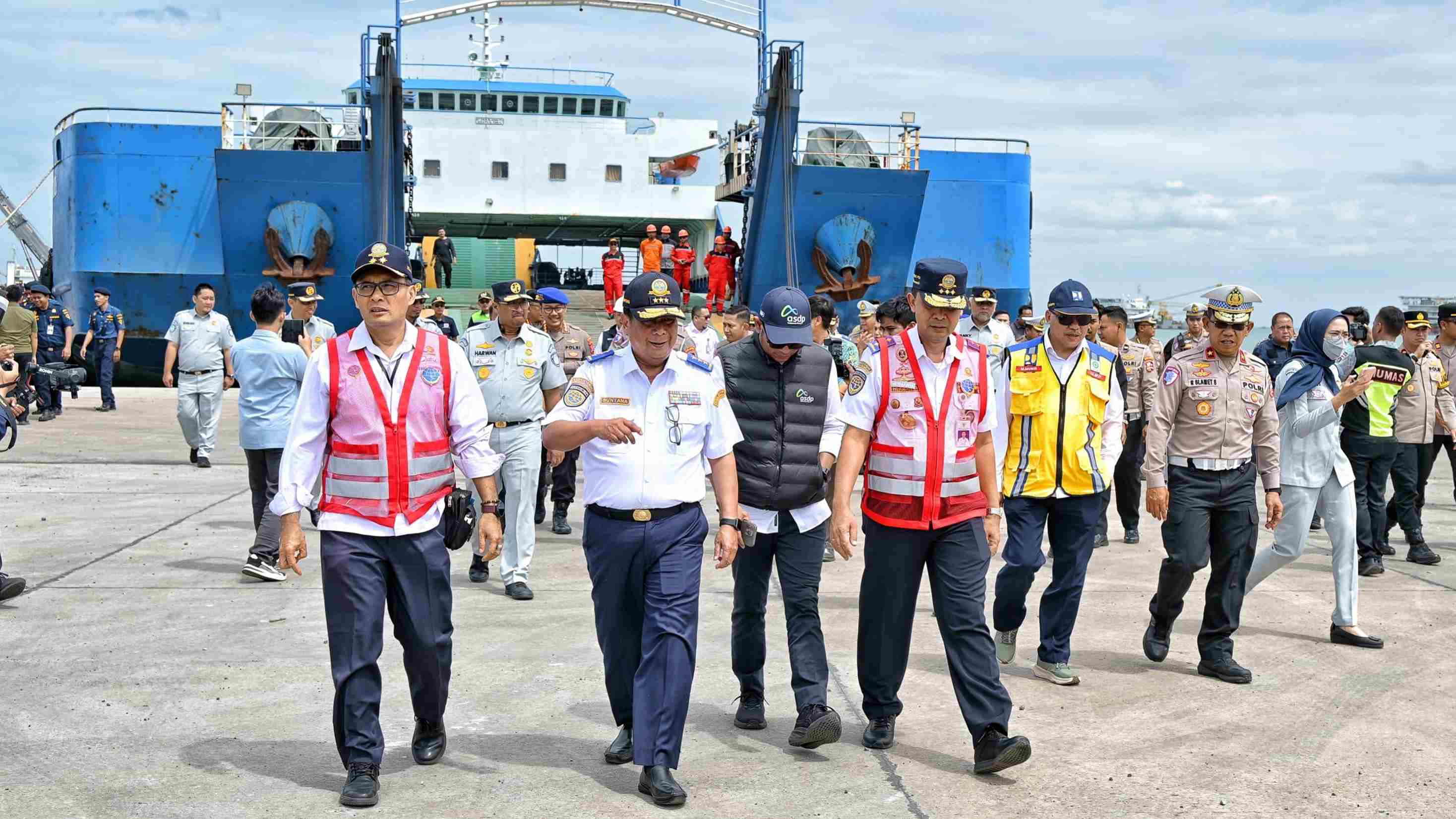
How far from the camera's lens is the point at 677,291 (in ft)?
14.2

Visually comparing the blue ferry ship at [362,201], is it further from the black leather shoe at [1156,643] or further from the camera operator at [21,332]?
the black leather shoe at [1156,643]

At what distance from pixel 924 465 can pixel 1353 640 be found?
9.78 ft

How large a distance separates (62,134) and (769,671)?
19.5 m

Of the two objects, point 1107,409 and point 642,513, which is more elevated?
point 1107,409

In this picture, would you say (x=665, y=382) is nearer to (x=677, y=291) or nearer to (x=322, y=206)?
(x=677, y=291)

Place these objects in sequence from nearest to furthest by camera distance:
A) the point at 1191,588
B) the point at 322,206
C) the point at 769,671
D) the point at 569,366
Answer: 1. the point at 769,671
2. the point at 1191,588
3. the point at 569,366
4. the point at 322,206

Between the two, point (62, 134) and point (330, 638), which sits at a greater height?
point (62, 134)

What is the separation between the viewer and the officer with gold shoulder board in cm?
577

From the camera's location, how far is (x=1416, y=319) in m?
8.80

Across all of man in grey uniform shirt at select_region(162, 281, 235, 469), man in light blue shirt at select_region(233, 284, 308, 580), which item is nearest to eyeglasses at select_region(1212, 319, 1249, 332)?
man in light blue shirt at select_region(233, 284, 308, 580)

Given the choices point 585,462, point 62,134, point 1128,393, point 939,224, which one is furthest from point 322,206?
point 585,462

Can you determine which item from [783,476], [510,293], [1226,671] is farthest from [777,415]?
[510,293]

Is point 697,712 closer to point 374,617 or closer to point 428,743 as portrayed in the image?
point 428,743

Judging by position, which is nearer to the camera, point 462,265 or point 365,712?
point 365,712
